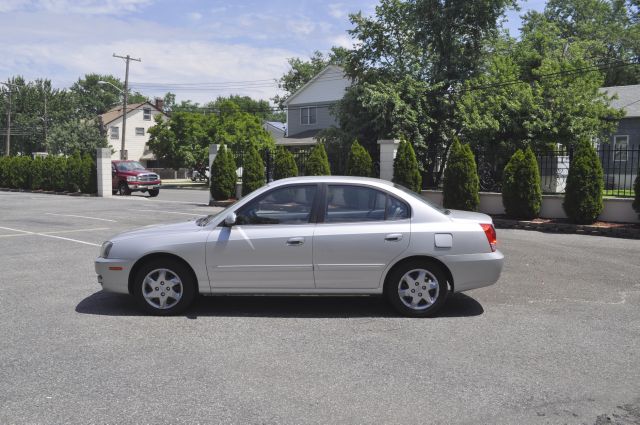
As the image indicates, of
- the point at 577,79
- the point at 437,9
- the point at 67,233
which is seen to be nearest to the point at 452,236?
the point at 67,233

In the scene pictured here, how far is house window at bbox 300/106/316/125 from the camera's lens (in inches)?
1831

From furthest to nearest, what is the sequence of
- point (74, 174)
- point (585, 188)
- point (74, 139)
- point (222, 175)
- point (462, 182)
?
point (74, 139)
point (74, 174)
point (222, 175)
point (462, 182)
point (585, 188)

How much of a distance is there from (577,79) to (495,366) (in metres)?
21.5

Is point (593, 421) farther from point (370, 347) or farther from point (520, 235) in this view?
point (520, 235)

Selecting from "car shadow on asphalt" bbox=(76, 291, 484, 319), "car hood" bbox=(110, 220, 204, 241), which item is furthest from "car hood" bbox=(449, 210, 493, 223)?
"car hood" bbox=(110, 220, 204, 241)

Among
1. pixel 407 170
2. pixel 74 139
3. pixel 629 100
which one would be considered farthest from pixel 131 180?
pixel 74 139

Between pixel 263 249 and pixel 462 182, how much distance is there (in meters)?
11.0

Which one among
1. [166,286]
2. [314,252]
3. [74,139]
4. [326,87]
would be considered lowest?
[166,286]

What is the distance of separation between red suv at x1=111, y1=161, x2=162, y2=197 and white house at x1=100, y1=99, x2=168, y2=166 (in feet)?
112

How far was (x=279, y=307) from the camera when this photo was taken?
673 cm

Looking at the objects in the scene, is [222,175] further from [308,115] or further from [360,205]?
[308,115]

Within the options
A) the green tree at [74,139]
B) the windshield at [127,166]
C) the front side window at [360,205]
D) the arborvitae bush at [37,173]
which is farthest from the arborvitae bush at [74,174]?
the front side window at [360,205]

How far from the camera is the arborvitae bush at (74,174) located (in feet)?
99.5

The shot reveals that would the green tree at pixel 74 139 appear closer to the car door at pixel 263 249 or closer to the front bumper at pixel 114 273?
the front bumper at pixel 114 273
